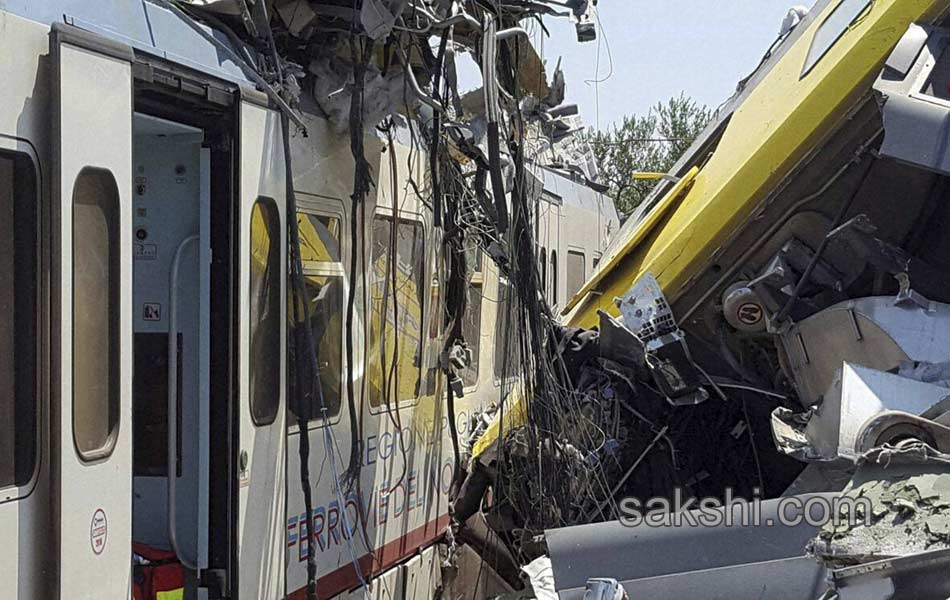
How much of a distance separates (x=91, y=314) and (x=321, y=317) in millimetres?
1724

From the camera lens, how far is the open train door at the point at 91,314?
3.19 m

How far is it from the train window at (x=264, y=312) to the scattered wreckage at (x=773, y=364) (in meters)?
1.18

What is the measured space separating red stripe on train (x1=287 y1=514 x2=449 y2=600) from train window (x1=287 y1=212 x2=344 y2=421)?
0.68 meters

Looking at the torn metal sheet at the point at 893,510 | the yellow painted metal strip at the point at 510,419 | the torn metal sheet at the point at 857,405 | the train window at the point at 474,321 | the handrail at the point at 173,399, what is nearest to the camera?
the torn metal sheet at the point at 893,510

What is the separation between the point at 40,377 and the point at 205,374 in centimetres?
119

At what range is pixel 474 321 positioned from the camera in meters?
7.46

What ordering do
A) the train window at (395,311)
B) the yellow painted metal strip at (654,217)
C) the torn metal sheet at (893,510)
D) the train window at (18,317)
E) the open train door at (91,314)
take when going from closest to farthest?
the train window at (18,317) < the open train door at (91,314) < the torn metal sheet at (893,510) < the train window at (395,311) < the yellow painted metal strip at (654,217)

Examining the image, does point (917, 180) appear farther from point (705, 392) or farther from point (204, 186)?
point (204, 186)

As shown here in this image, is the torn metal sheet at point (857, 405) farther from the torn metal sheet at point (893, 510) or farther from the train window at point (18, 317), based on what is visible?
the train window at point (18, 317)

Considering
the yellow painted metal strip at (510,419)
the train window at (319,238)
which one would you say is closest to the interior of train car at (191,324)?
the train window at (319,238)

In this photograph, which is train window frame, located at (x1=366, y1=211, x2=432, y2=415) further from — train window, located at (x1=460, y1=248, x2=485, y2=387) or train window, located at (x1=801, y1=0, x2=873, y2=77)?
train window, located at (x1=801, y1=0, x2=873, y2=77)

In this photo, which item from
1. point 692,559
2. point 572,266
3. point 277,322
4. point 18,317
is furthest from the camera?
point 572,266

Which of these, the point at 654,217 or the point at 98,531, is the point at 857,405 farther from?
the point at 98,531

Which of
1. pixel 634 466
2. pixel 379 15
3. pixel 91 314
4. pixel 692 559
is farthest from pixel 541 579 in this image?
pixel 379 15
